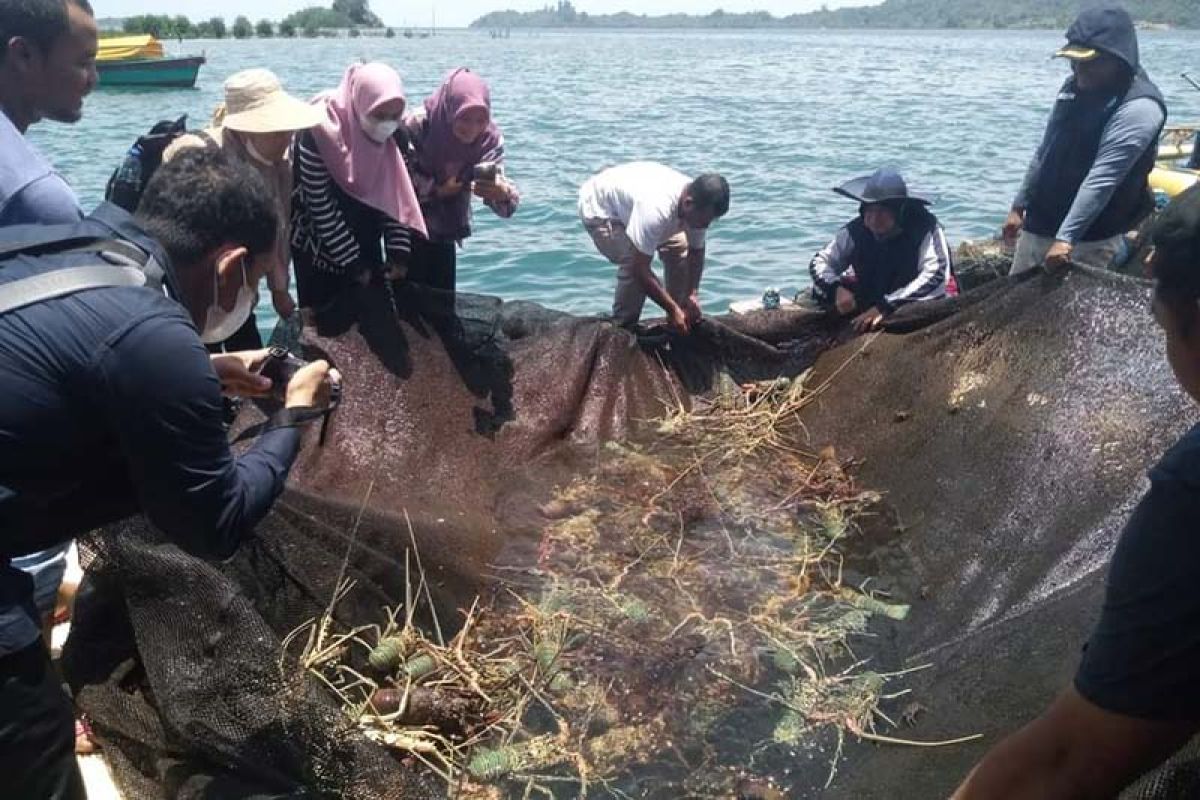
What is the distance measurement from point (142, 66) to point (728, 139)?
16.4 meters

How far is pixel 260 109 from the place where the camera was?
3971mm

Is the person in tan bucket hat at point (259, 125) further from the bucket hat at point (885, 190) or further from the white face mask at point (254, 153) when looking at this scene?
the bucket hat at point (885, 190)

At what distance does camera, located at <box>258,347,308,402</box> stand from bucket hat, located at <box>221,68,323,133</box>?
164 cm

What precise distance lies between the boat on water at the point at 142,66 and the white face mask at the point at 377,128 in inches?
1000

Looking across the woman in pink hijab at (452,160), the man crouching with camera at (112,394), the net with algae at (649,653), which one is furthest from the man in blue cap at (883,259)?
the man crouching with camera at (112,394)

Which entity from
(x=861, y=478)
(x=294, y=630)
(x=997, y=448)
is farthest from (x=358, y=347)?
(x=997, y=448)

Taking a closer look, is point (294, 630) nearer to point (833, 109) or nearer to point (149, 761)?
point (149, 761)

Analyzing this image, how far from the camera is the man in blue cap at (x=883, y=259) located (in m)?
4.96

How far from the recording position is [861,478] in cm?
444

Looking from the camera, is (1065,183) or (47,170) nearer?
(47,170)

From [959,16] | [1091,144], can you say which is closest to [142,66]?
[1091,144]

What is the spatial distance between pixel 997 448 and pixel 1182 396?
68cm

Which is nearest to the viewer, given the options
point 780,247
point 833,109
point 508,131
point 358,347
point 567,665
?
point 567,665

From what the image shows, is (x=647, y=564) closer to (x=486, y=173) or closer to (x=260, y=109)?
(x=486, y=173)
